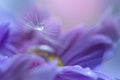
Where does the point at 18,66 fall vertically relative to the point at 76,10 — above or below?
below

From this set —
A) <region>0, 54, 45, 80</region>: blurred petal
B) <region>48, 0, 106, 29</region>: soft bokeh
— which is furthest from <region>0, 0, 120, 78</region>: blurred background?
<region>0, 54, 45, 80</region>: blurred petal

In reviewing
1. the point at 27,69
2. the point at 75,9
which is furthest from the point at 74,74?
the point at 75,9

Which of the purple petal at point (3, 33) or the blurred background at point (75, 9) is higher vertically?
the blurred background at point (75, 9)

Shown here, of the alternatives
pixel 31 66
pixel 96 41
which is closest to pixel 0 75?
pixel 31 66

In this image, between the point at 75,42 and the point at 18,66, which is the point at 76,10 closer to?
the point at 75,42

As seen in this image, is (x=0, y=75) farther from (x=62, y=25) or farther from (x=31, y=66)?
(x=62, y=25)

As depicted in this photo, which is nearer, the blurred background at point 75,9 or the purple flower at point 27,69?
the purple flower at point 27,69

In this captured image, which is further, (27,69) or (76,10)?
(76,10)

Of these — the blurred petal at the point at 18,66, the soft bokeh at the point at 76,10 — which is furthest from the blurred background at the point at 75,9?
the blurred petal at the point at 18,66

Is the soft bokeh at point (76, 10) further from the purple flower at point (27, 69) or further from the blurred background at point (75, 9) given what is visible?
the purple flower at point (27, 69)
